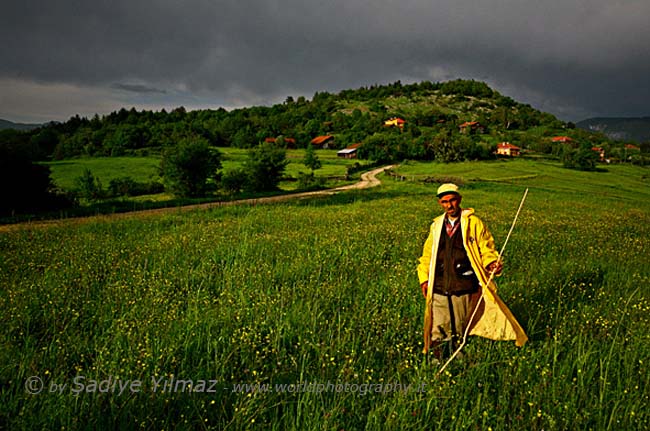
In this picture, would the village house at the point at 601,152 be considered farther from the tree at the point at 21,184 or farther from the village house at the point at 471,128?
the tree at the point at 21,184

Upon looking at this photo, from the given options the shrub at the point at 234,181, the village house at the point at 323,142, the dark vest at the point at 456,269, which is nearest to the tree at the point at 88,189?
the shrub at the point at 234,181

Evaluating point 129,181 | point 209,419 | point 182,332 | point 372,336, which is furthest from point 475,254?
point 129,181

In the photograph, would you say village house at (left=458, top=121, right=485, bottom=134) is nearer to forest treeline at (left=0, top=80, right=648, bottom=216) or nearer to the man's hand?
forest treeline at (left=0, top=80, right=648, bottom=216)

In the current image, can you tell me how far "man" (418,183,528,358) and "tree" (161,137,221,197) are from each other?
138ft

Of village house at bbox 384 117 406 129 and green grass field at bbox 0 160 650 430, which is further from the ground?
village house at bbox 384 117 406 129

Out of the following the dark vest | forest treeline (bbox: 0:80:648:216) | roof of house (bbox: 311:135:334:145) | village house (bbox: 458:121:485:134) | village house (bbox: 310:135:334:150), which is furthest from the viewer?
village house (bbox: 458:121:485:134)

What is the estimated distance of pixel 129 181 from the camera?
158 ft

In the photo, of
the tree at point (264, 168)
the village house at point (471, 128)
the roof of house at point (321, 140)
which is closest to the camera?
the tree at point (264, 168)

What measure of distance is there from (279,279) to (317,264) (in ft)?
4.09

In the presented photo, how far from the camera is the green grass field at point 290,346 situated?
321 centimetres

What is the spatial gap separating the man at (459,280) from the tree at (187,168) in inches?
1658

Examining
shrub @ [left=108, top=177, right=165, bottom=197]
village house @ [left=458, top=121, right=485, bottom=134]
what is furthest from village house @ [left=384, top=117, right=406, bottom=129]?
shrub @ [left=108, top=177, right=165, bottom=197]

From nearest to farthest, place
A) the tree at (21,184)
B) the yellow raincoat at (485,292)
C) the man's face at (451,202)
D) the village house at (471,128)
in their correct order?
the yellow raincoat at (485,292) < the man's face at (451,202) < the tree at (21,184) < the village house at (471,128)

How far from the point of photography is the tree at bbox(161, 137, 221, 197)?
42106mm
